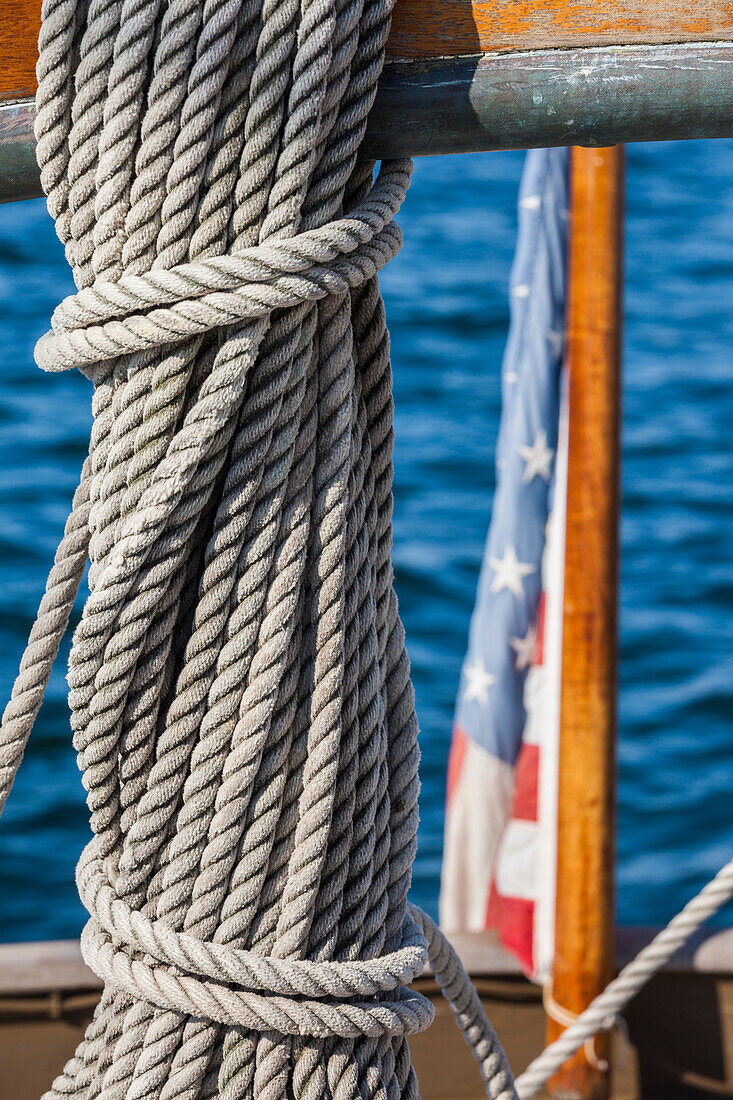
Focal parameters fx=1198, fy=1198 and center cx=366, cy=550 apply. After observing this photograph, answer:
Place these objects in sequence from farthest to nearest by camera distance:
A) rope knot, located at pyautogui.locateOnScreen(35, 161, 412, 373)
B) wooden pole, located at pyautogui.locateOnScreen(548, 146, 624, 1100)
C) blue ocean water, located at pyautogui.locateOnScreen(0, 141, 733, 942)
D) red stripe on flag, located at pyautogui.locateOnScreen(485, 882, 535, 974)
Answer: blue ocean water, located at pyautogui.locateOnScreen(0, 141, 733, 942), red stripe on flag, located at pyautogui.locateOnScreen(485, 882, 535, 974), wooden pole, located at pyautogui.locateOnScreen(548, 146, 624, 1100), rope knot, located at pyautogui.locateOnScreen(35, 161, 412, 373)

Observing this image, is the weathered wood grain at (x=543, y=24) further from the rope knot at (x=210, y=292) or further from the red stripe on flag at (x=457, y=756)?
the red stripe on flag at (x=457, y=756)

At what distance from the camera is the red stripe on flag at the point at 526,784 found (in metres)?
2.10

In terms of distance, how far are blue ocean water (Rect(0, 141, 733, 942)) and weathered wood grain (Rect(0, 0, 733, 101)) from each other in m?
2.93

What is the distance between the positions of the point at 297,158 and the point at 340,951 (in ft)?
1.47

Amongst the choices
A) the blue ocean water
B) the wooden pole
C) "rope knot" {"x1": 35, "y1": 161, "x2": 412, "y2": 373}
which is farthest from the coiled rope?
the blue ocean water

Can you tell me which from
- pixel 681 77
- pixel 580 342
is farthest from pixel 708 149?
pixel 681 77

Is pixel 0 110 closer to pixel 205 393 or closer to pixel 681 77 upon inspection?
pixel 205 393

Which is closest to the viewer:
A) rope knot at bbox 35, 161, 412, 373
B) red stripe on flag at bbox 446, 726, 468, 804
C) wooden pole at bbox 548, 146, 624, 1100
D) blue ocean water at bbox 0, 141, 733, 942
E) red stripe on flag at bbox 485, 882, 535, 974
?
rope knot at bbox 35, 161, 412, 373

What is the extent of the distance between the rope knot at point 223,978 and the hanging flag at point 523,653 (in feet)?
4.47

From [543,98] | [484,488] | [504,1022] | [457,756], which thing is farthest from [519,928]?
[484,488]

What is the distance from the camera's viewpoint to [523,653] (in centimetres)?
214

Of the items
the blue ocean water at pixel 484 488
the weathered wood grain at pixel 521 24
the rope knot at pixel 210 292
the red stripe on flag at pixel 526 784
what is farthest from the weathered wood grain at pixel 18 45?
the blue ocean water at pixel 484 488

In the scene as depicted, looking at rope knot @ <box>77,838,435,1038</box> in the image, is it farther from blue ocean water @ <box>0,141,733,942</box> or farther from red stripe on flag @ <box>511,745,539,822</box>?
blue ocean water @ <box>0,141,733,942</box>

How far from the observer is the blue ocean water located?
11.8 feet
